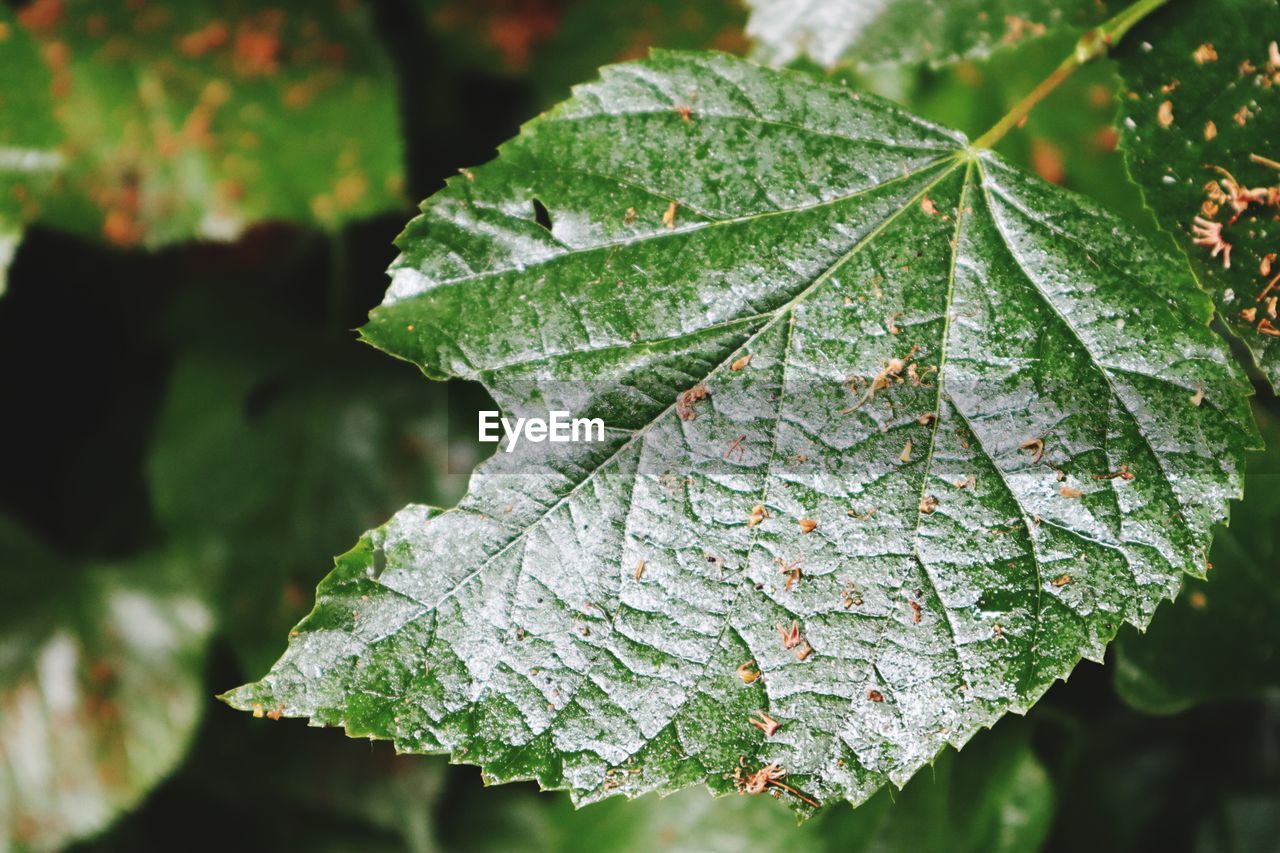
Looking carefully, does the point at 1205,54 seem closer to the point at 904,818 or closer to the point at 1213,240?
the point at 1213,240

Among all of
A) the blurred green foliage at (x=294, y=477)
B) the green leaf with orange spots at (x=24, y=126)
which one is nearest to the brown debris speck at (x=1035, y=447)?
the blurred green foliage at (x=294, y=477)

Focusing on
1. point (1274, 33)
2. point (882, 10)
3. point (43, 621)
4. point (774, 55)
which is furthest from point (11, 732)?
point (1274, 33)

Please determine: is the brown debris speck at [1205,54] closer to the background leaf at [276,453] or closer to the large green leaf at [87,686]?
the background leaf at [276,453]

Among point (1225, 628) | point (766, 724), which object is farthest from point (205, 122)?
point (1225, 628)

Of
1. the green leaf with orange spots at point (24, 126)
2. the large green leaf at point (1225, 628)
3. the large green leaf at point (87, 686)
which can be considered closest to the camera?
the large green leaf at point (1225, 628)

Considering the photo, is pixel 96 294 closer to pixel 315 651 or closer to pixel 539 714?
pixel 315 651

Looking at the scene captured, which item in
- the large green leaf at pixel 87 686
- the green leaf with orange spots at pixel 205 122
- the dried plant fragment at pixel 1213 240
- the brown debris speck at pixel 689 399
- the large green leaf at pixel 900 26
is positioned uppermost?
the large green leaf at pixel 900 26

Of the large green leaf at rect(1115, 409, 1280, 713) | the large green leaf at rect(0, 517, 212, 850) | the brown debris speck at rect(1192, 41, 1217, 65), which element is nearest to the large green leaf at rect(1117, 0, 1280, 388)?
the brown debris speck at rect(1192, 41, 1217, 65)
